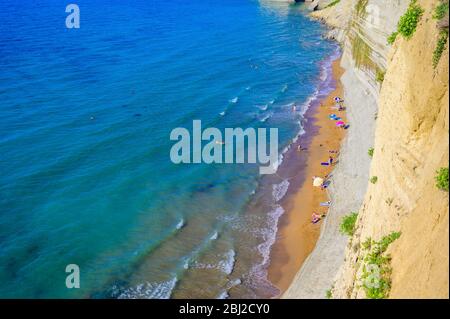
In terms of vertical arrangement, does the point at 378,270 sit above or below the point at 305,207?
above

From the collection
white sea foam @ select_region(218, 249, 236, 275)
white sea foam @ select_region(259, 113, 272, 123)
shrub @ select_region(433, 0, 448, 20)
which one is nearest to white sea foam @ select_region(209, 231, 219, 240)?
white sea foam @ select_region(218, 249, 236, 275)

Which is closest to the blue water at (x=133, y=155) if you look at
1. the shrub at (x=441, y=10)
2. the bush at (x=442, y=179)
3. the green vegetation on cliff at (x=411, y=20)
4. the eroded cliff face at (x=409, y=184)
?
the eroded cliff face at (x=409, y=184)

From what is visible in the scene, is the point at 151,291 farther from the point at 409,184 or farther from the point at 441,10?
the point at 441,10

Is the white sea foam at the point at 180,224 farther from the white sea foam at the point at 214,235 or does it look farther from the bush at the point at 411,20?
the bush at the point at 411,20

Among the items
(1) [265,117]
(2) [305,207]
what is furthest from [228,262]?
(1) [265,117]

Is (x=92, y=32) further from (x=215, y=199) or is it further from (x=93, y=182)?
(x=215, y=199)

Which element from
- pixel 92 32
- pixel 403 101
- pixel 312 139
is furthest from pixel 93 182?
pixel 92 32
